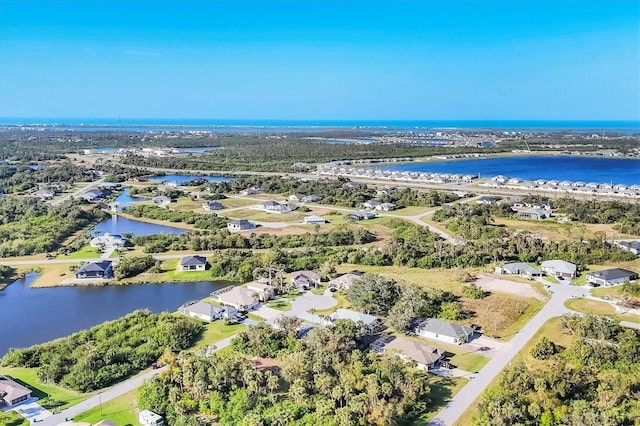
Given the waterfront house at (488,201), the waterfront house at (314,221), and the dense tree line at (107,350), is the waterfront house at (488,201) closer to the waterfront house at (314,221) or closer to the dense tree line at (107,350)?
the waterfront house at (314,221)

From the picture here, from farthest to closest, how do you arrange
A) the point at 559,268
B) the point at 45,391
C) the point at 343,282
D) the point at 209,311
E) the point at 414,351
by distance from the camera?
1. the point at 559,268
2. the point at 343,282
3. the point at 209,311
4. the point at 414,351
5. the point at 45,391

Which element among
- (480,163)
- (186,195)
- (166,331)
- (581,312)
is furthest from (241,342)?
(480,163)

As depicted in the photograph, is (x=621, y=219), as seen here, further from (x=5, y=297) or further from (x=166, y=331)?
(x=5, y=297)

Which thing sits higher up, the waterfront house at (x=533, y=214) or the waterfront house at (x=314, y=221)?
the waterfront house at (x=533, y=214)

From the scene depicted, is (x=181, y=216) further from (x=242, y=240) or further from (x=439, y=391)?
(x=439, y=391)

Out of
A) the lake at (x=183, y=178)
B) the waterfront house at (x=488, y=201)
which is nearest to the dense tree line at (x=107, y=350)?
the waterfront house at (x=488, y=201)

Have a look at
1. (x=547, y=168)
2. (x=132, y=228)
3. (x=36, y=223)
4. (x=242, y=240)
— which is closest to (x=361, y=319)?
(x=242, y=240)

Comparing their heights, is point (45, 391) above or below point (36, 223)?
below
